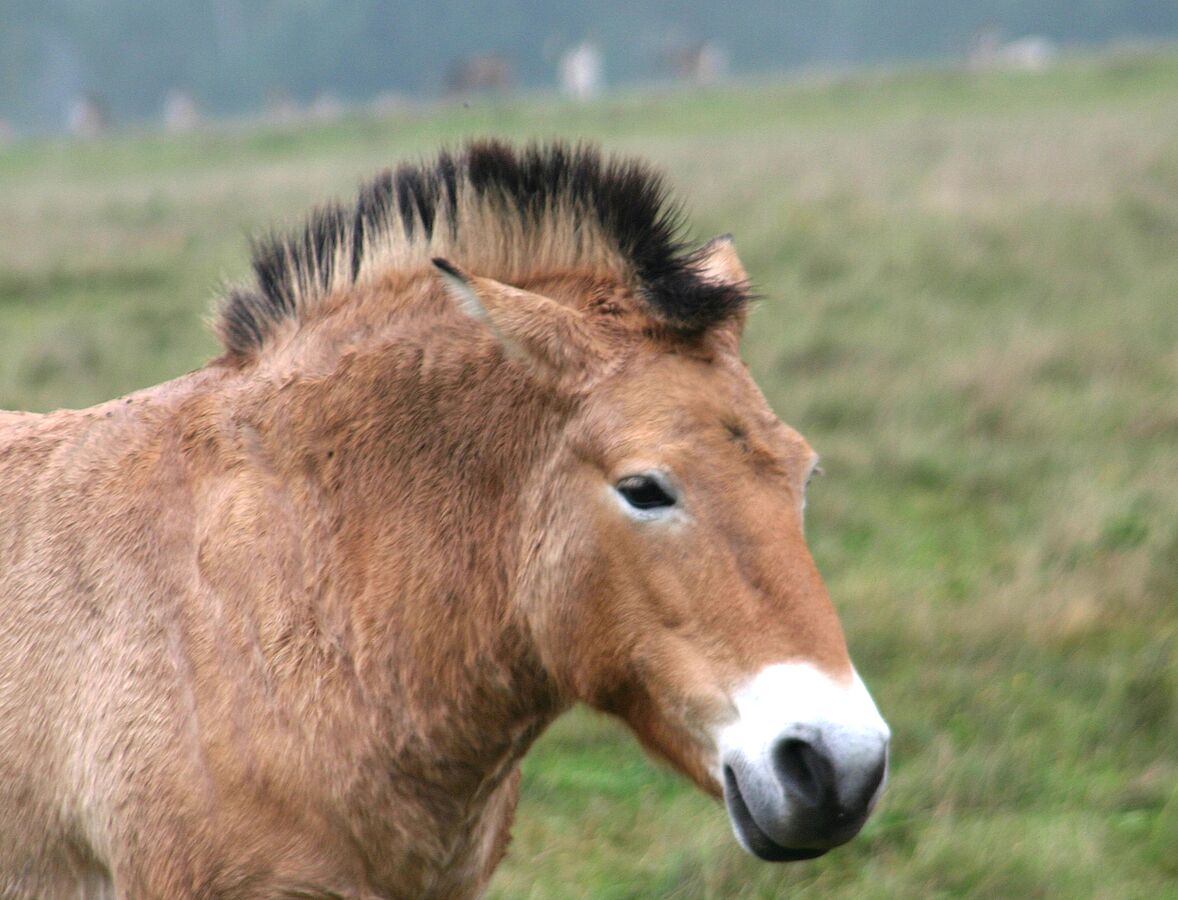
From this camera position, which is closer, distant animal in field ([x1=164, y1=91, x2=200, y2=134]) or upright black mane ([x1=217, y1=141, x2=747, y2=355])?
upright black mane ([x1=217, y1=141, x2=747, y2=355])

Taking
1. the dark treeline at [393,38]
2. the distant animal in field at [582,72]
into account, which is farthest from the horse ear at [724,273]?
the dark treeline at [393,38]

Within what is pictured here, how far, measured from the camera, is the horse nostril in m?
2.21

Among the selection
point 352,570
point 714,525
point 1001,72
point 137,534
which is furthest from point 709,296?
point 1001,72

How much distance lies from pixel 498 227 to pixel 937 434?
5111mm

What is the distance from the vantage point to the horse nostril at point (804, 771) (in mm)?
2209

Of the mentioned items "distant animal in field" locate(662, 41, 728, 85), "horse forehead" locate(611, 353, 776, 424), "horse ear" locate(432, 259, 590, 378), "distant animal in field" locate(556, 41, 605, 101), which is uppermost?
"horse ear" locate(432, 259, 590, 378)

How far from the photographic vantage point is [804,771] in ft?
7.38

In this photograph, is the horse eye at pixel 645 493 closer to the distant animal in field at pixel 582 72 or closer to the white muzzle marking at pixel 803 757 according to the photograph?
the white muzzle marking at pixel 803 757

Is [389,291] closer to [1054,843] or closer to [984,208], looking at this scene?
[1054,843]

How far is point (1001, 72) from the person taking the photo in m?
30.8

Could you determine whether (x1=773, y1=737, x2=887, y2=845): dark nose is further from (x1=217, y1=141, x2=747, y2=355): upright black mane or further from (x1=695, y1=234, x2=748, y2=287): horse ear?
(x1=695, y1=234, x2=748, y2=287): horse ear

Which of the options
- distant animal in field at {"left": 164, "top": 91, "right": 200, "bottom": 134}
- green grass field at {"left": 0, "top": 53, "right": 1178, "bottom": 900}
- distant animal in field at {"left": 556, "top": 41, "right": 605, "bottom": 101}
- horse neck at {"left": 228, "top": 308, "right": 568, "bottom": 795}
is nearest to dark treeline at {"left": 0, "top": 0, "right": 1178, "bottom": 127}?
distant animal in field at {"left": 556, "top": 41, "right": 605, "bottom": 101}

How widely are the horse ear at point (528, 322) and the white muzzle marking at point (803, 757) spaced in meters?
0.74

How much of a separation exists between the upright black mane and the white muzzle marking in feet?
2.56
